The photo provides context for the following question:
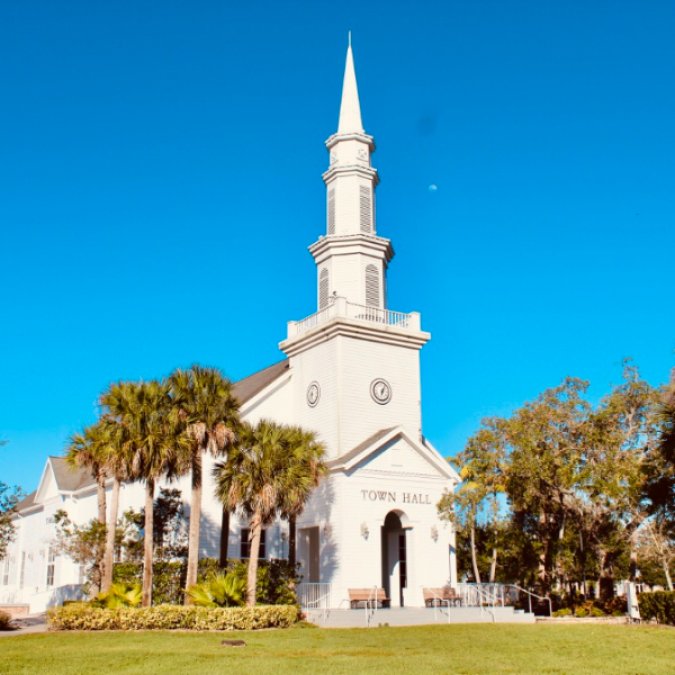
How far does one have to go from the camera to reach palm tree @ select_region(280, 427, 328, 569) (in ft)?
92.0

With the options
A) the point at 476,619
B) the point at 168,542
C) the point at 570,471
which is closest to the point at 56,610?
the point at 168,542

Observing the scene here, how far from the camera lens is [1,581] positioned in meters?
52.2

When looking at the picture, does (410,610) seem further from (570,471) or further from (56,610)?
(56,610)

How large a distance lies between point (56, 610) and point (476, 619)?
47.4 feet

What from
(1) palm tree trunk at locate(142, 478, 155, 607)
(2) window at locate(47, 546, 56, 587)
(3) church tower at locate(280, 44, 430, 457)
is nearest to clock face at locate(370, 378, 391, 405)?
(3) church tower at locate(280, 44, 430, 457)

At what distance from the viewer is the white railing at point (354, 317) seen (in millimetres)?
36531

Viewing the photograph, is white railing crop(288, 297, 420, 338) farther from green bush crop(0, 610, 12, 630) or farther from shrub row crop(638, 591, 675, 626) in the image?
green bush crop(0, 610, 12, 630)

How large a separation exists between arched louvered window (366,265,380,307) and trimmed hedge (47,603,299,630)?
54.1 feet

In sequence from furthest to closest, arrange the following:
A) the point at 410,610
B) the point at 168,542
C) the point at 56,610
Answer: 1. the point at 168,542
2. the point at 410,610
3. the point at 56,610

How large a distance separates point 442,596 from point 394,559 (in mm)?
3285

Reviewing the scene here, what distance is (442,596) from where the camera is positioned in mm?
33781

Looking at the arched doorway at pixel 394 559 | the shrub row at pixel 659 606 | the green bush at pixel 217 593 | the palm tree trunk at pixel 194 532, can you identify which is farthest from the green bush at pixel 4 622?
the shrub row at pixel 659 606

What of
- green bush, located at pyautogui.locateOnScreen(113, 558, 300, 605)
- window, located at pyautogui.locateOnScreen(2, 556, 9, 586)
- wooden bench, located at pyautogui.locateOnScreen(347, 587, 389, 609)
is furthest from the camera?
window, located at pyautogui.locateOnScreen(2, 556, 9, 586)

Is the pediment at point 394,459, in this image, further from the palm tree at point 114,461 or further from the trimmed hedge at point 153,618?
the trimmed hedge at point 153,618
